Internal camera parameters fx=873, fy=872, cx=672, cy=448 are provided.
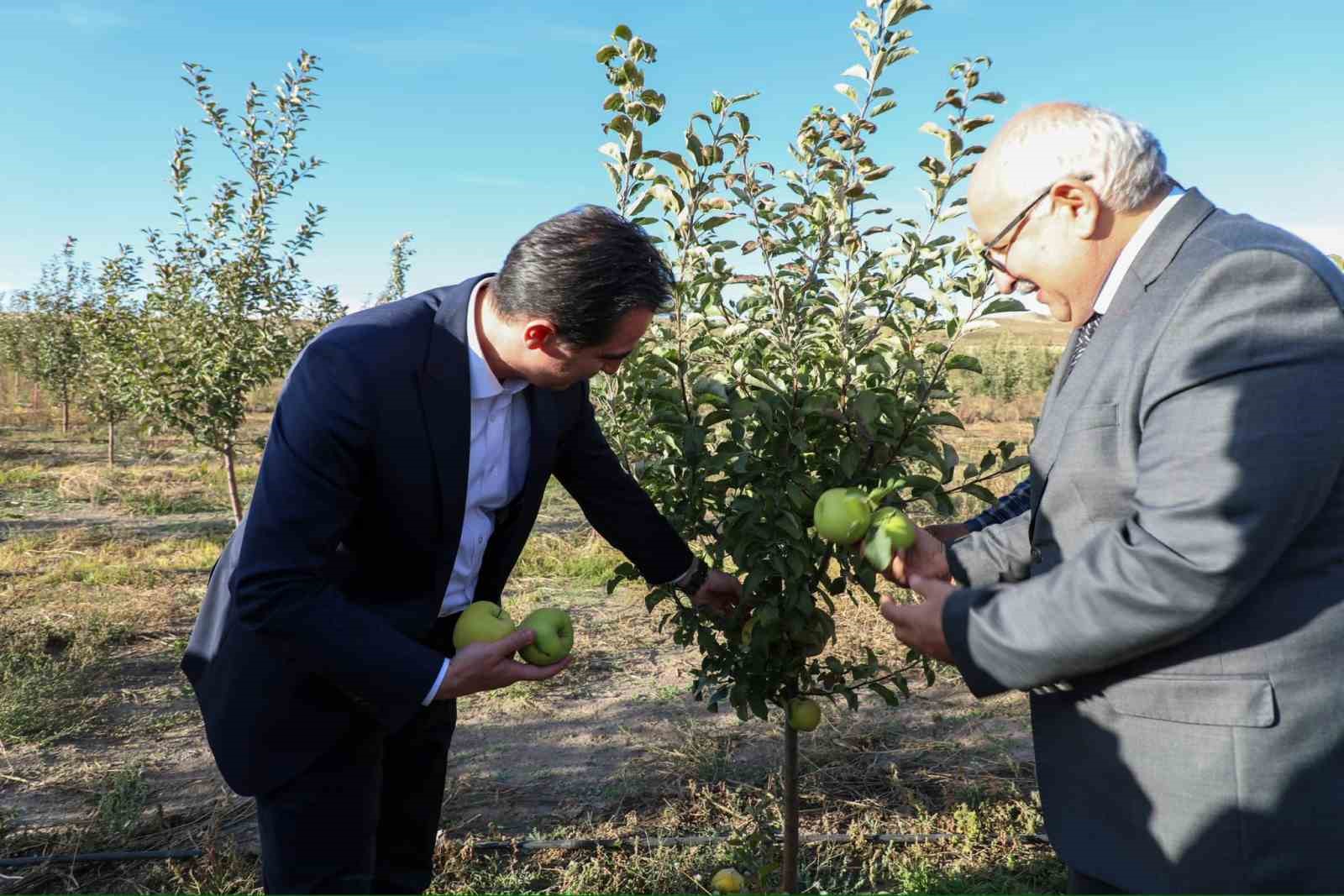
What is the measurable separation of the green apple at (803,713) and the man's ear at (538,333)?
1.38 m

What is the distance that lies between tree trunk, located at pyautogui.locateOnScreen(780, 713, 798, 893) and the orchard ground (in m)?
0.19

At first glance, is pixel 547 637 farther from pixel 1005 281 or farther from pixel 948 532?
pixel 1005 281

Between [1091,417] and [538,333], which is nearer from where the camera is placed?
[1091,417]

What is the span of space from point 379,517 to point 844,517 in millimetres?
1018

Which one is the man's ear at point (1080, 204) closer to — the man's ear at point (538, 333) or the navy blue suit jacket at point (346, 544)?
the man's ear at point (538, 333)

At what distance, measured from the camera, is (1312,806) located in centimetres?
132

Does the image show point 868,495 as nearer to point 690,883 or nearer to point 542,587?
point 690,883

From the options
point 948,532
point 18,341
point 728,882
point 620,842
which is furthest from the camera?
point 18,341

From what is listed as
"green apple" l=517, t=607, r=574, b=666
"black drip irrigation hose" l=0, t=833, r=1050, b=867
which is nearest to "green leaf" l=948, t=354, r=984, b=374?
"green apple" l=517, t=607, r=574, b=666

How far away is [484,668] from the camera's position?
188 centimetres

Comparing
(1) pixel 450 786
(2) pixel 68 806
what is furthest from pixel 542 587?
(2) pixel 68 806

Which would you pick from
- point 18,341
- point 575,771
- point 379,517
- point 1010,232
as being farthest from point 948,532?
point 18,341

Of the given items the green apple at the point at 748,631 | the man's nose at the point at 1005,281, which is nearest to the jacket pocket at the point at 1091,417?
the man's nose at the point at 1005,281

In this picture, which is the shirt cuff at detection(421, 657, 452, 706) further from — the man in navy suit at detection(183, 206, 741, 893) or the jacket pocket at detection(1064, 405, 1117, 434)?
the jacket pocket at detection(1064, 405, 1117, 434)
